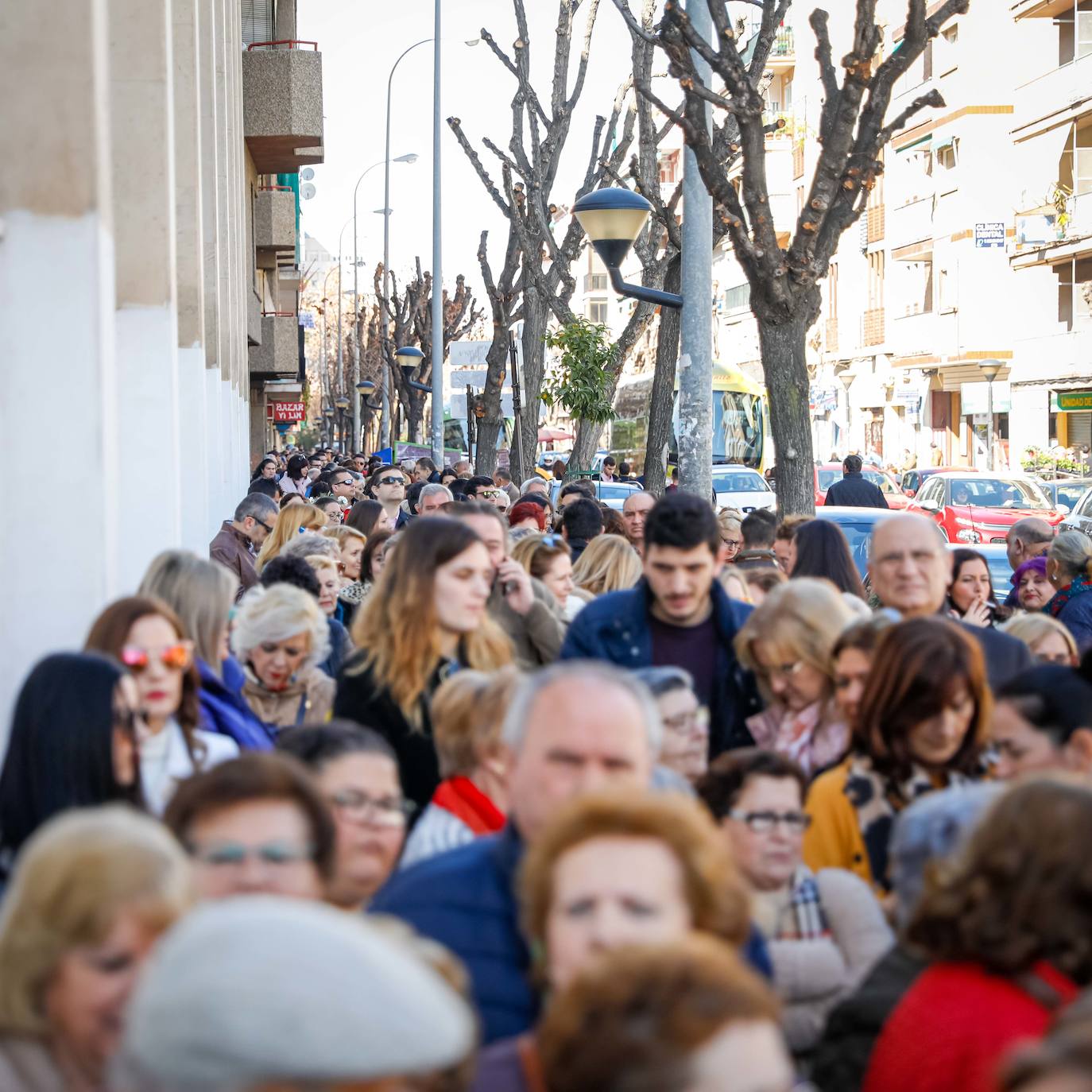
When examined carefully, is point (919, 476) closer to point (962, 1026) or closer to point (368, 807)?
point (368, 807)

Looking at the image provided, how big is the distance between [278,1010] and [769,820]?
2.65 meters

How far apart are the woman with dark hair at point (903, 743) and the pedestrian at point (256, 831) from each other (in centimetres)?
167

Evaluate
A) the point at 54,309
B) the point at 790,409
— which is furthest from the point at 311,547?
the point at 790,409

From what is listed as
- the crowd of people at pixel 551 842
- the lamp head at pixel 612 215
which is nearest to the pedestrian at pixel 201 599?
the crowd of people at pixel 551 842

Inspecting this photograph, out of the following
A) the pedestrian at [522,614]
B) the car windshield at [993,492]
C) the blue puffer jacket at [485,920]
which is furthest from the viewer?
the car windshield at [993,492]

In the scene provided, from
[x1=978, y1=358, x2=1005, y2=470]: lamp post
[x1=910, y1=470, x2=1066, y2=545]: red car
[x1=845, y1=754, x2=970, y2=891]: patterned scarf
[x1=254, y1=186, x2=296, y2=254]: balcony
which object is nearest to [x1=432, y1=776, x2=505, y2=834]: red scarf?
[x1=845, y1=754, x2=970, y2=891]: patterned scarf

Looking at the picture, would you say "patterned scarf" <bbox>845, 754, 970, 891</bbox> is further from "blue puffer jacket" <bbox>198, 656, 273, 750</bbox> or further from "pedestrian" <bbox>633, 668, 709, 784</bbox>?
"blue puffer jacket" <bbox>198, 656, 273, 750</bbox>

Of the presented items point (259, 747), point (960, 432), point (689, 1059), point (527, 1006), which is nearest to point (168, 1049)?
point (689, 1059)

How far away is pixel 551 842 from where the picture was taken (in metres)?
2.87

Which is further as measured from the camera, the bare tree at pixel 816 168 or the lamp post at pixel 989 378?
the lamp post at pixel 989 378

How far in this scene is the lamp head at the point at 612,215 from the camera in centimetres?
1327

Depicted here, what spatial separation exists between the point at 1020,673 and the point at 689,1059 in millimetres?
2506

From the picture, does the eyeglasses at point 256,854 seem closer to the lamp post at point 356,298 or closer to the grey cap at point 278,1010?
the grey cap at point 278,1010

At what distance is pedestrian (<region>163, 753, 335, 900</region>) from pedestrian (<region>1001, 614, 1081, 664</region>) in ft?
14.1
